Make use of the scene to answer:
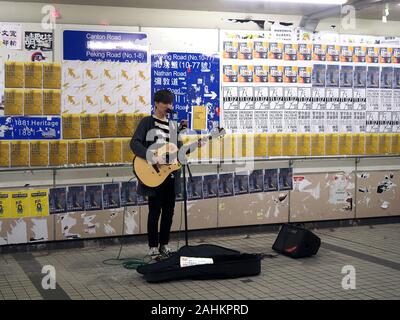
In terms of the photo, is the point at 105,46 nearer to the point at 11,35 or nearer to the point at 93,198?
the point at 11,35

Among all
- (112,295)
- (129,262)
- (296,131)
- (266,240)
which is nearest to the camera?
(112,295)

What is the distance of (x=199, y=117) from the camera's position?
8.00 m

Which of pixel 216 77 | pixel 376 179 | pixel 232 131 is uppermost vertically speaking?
pixel 216 77

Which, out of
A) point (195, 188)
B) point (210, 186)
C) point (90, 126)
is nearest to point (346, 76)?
point (210, 186)

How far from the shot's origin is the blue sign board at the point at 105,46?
7.30m

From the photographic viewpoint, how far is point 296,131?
8484mm

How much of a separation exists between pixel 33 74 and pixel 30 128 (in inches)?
23.3

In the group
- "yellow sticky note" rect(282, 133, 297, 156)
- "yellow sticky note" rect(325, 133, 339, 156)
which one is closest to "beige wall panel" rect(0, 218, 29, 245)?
"yellow sticky note" rect(282, 133, 297, 156)

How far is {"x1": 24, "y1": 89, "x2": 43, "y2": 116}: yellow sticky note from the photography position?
23.5 feet

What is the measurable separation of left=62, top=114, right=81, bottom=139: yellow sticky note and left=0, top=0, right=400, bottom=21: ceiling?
1.26 m

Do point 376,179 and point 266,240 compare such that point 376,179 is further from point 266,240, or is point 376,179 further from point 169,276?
point 169,276

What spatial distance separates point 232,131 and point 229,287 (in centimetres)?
277

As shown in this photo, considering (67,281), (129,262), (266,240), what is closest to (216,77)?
(266,240)

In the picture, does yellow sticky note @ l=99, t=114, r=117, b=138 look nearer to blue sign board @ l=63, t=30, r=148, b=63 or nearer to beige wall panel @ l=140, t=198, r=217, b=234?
blue sign board @ l=63, t=30, r=148, b=63
